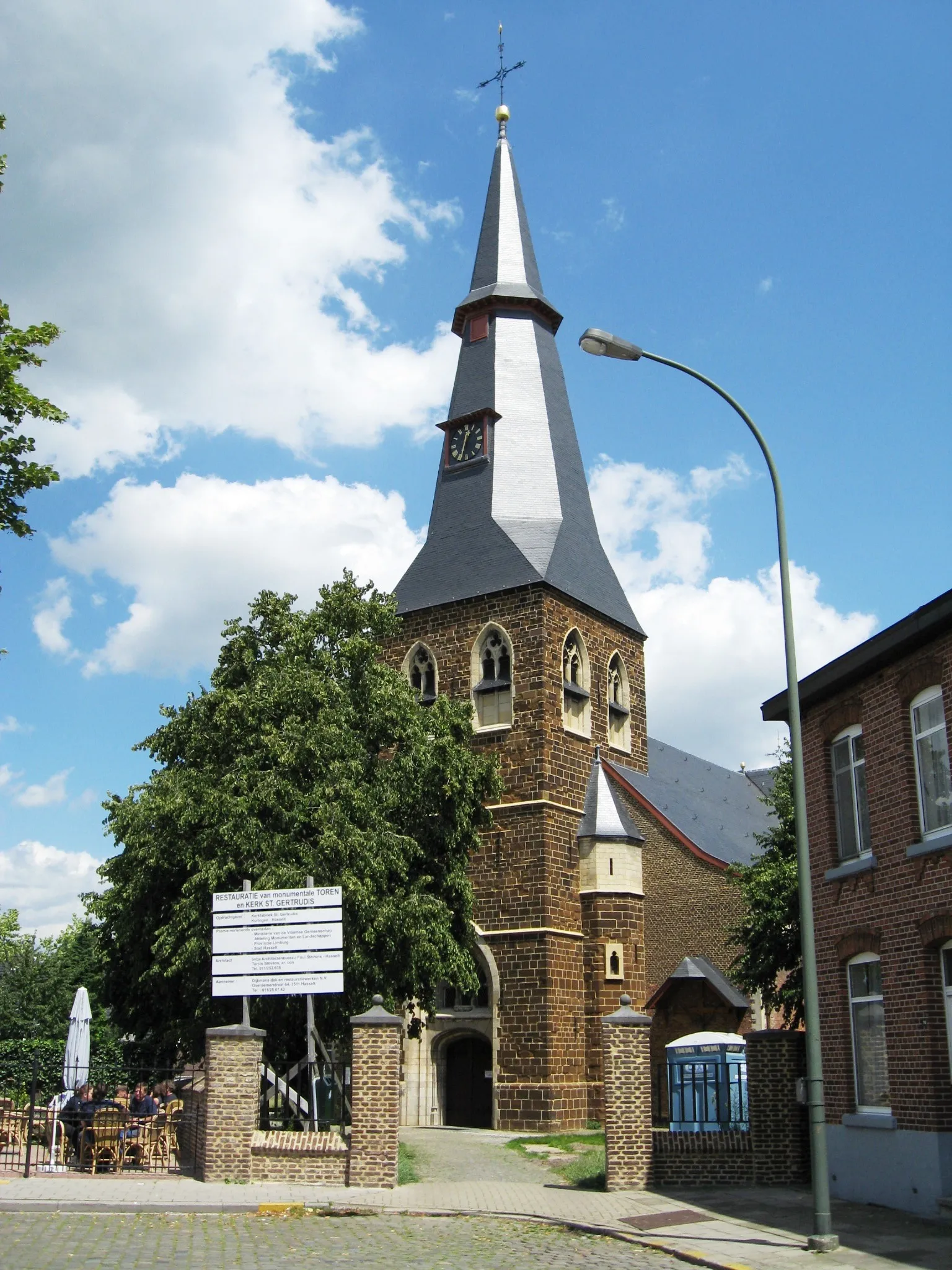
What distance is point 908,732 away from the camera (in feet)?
47.9

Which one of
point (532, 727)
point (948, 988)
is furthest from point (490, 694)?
point (948, 988)

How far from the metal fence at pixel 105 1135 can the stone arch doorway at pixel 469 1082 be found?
1149 cm

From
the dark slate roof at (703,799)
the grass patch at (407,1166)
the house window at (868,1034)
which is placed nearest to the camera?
the house window at (868,1034)

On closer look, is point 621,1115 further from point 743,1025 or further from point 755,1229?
point 743,1025

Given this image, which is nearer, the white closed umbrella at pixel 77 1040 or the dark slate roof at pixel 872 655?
the dark slate roof at pixel 872 655

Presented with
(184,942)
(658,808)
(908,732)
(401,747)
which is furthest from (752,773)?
(908,732)

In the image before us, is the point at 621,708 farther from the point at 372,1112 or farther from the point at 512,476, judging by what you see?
the point at 372,1112

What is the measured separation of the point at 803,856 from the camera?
12.2 m

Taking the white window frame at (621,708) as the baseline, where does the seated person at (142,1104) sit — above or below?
below

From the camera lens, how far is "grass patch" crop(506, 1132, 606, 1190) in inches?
690

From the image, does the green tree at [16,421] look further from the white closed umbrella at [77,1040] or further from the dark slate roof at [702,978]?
the dark slate roof at [702,978]

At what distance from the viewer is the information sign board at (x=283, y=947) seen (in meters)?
17.5

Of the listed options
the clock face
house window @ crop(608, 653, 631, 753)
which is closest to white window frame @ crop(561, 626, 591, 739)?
house window @ crop(608, 653, 631, 753)

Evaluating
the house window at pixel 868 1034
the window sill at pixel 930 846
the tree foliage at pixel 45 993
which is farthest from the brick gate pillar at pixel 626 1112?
the tree foliage at pixel 45 993
